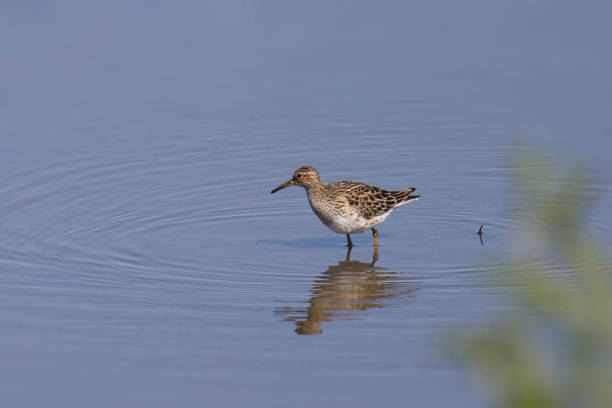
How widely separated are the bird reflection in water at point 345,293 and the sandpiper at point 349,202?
409mm

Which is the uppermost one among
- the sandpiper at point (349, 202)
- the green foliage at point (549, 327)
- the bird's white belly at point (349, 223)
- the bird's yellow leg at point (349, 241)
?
the green foliage at point (549, 327)

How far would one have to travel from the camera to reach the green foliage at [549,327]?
1.86m

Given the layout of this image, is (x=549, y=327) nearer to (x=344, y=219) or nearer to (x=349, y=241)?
(x=344, y=219)

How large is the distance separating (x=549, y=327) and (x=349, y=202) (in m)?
8.82

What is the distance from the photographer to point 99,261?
999 centimetres

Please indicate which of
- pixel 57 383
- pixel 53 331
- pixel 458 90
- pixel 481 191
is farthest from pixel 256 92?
pixel 57 383

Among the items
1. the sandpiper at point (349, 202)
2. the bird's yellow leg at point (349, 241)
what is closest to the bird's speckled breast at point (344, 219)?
the sandpiper at point (349, 202)

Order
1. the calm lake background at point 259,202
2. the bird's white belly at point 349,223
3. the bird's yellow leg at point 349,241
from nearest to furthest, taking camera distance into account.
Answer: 1. the calm lake background at point 259,202
2. the bird's white belly at point 349,223
3. the bird's yellow leg at point 349,241

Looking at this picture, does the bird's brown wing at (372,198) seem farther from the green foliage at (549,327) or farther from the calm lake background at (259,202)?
the green foliage at (549,327)

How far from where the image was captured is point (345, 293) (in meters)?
9.12

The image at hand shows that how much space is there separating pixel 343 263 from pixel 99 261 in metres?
2.52

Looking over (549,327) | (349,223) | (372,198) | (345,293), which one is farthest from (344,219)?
(549,327)

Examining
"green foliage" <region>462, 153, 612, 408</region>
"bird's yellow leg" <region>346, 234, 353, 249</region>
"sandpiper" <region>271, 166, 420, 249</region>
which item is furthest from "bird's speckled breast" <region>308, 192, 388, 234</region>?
"green foliage" <region>462, 153, 612, 408</region>

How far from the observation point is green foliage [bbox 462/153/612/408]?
73.2 inches
